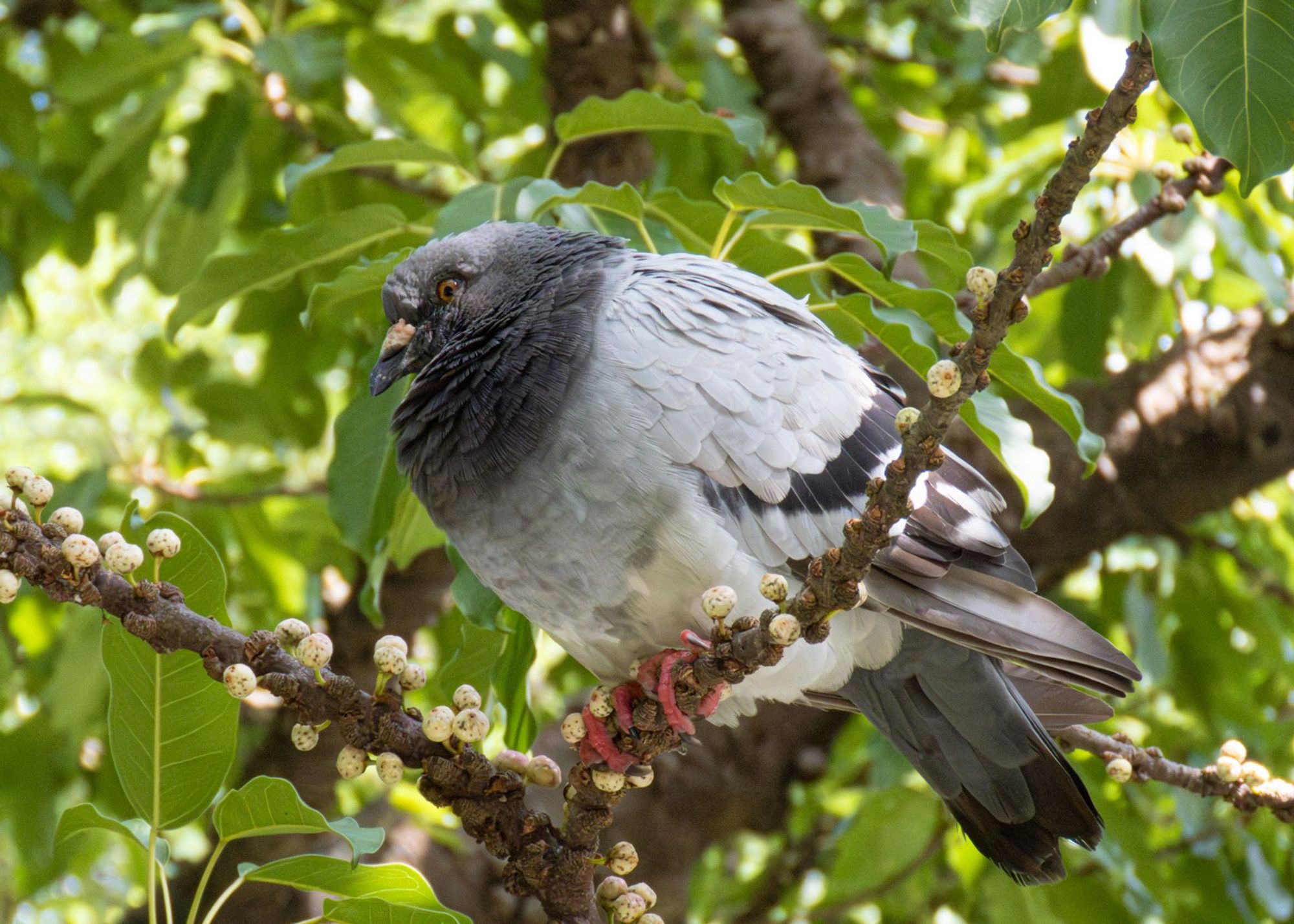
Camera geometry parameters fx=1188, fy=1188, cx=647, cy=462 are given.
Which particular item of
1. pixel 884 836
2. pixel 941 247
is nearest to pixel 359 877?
pixel 941 247

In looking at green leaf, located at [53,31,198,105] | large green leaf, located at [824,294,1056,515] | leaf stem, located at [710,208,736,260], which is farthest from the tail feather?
green leaf, located at [53,31,198,105]

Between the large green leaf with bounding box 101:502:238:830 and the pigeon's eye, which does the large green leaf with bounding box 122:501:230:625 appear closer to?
the large green leaf with bounding box 101:502:238:830

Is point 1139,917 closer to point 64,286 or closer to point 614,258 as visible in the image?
point 614,258

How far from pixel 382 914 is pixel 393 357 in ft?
4.08

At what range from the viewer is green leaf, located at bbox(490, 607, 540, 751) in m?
2.61

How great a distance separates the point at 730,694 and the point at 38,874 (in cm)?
279

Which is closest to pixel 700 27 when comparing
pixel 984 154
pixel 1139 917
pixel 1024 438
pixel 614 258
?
pixel 984 154

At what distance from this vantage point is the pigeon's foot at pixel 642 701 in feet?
6.75

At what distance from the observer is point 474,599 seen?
266cm

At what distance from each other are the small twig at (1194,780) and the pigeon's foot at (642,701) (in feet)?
2.56

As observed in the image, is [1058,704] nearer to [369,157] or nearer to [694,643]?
[694,643]

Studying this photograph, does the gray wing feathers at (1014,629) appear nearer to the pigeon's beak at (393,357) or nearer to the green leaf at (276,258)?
the pigeon's beak at (393,357)

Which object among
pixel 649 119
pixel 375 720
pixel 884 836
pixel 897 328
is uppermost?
pixel 649 119

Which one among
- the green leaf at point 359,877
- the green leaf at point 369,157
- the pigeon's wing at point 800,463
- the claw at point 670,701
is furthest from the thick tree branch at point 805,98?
the green leaf at point 359,877
